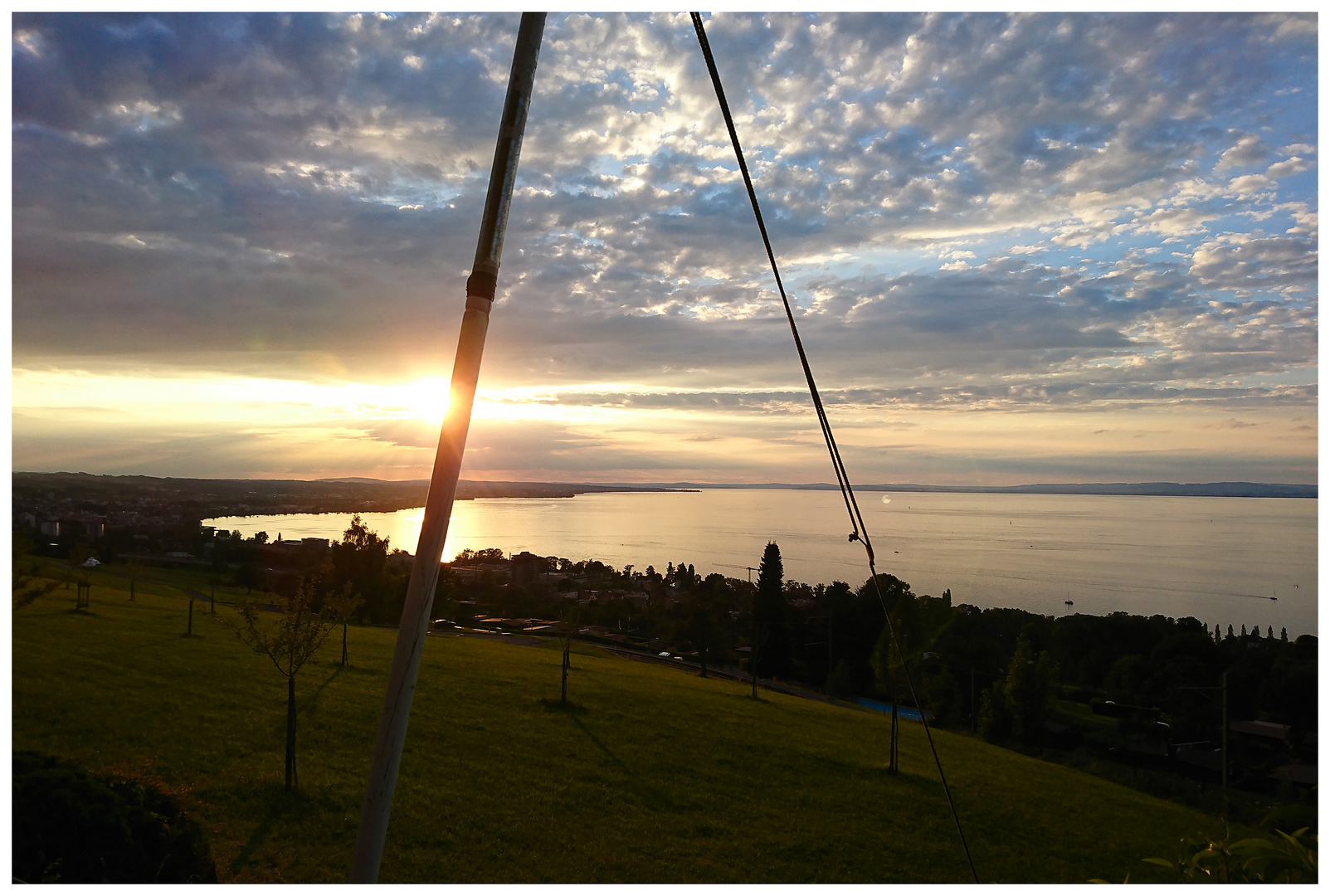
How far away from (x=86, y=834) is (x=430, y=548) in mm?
3922

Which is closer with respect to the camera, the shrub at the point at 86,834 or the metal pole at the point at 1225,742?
the shrub at the point at 86,834

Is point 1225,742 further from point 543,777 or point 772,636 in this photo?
point 543,777

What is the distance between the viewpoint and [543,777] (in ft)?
29.8

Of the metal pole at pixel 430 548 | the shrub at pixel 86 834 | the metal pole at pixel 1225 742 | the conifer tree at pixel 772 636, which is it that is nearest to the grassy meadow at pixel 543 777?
the shrub at pixel 86 834

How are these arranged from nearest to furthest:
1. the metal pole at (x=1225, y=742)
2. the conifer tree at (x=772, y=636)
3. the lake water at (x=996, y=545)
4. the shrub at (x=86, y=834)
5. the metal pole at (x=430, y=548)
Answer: the metal pole at (x=430, y=548)
the shrub at (x=86, y=834)
the metal pole at (x=1225, y=742)
the conifer tree at (x=772, y=636)
the lake water at (x=996, y=545)

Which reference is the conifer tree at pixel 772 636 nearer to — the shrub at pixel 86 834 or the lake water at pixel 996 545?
the lake water at pixel 996 545

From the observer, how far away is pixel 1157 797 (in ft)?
44.7

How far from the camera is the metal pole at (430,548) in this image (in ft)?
5.33

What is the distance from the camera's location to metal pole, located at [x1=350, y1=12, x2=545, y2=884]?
5.33ft

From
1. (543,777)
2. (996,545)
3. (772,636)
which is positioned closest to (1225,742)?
(772,636)

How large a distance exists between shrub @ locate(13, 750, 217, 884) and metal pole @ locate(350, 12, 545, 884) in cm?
335

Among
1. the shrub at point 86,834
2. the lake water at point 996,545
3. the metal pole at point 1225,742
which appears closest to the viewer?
the shrub at point 86,834

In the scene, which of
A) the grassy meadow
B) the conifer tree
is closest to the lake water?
the grassy meadow

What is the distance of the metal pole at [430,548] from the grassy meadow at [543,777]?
5224mm
